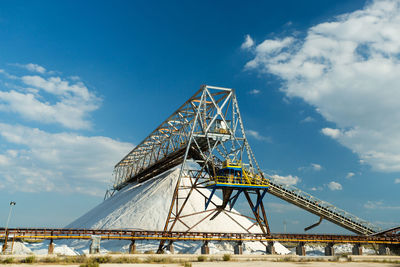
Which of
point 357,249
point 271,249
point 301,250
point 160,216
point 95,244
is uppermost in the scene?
point 160,216

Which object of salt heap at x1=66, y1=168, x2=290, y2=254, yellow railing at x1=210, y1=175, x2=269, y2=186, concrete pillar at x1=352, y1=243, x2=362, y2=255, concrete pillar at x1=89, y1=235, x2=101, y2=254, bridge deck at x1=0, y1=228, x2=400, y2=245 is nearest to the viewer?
concrete pillar at x1=89, y1=235, x2=101, y2=254

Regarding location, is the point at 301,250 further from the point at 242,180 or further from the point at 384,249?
the point at 384,249

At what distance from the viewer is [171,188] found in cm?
4509

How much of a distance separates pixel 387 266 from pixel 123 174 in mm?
56410

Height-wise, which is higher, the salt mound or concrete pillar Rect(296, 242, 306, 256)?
the salt mound

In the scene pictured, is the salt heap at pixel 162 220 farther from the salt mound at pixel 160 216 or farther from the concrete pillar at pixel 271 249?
the concrete pillar at pixel 271 249

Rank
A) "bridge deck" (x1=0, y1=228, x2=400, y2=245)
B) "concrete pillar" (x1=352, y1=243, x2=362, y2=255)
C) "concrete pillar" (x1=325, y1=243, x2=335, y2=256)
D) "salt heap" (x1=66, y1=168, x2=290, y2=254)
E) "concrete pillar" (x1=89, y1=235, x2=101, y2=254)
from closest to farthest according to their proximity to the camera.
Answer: "concrete pillar" (x1=89, y1=235, x2=101, y2=254), "bridge deck" (x1=0, y1=228, x2=400, y2=245), "concrete pillar" (x1=325, y1=243, x2=335, y2=256), "concrete pillar" (x1=352, y1=243, x2=362, y2=255), "salt heap" (x1=66, y1=168, x2=290, y2=254)

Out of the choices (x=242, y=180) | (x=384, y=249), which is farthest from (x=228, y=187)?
(x=384, y=249)

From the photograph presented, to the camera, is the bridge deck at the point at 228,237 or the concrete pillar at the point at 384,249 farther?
the concrete pillar at the point at 384,249

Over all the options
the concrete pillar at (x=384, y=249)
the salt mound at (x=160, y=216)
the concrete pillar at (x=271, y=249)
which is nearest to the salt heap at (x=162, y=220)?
the salt mound at (x=160, y=216)

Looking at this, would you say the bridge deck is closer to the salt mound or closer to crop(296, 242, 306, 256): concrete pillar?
crop(296, 242, 306, 256): concrete pillar

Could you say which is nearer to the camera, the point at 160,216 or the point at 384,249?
the point at 384,249

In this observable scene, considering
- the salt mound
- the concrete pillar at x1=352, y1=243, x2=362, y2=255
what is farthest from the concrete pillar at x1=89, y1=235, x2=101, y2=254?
the concrete pillar at x1=352, y1=243, x2=362, y2=255

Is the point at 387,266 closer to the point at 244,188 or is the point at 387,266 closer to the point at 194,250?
the point at 244,188
